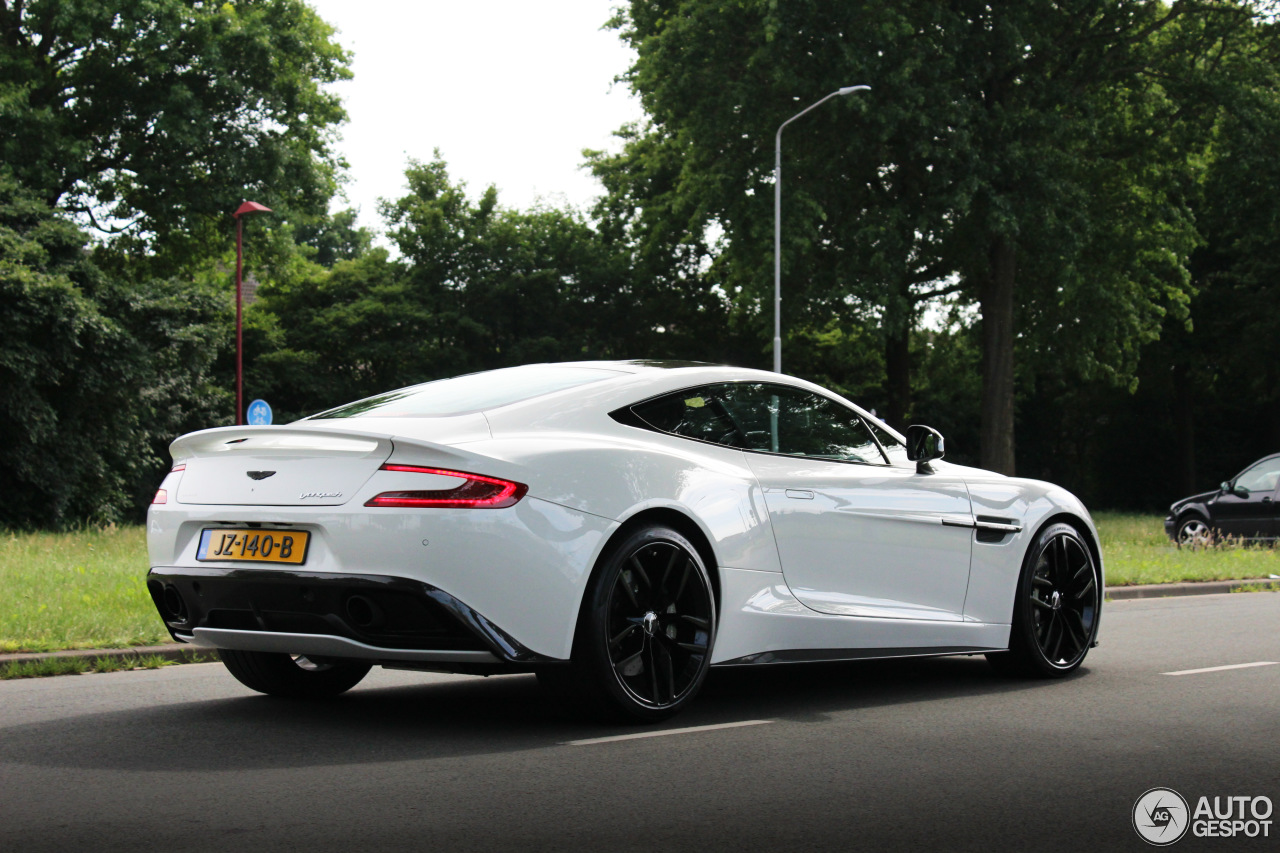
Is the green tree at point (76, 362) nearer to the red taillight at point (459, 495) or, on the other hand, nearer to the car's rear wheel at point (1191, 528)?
the car's rear wheel at point (1191, 528)

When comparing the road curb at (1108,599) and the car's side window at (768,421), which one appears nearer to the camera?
the car's side window at (768,421)

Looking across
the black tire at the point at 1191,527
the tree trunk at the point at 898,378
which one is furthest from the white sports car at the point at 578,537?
the tree trunk at the point at 898,378

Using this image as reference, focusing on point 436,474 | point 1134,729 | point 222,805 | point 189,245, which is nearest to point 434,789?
point 222,805

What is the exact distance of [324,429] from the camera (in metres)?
5.38

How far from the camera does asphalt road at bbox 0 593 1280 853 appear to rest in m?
4.08

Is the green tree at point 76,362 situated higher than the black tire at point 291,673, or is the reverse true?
the green tree at point 76,362

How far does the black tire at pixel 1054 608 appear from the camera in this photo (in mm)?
7320

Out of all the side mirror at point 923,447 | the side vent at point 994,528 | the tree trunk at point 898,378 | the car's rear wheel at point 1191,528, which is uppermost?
the tree trunk at point 898,378

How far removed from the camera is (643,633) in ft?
18.0

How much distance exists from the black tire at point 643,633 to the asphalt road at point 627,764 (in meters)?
0.17

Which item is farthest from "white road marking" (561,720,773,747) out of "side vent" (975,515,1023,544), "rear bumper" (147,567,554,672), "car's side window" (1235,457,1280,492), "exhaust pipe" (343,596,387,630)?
"car's side window" (1235,457,1280,492)

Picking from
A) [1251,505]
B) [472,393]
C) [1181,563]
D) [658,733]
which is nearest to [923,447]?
[658,733]

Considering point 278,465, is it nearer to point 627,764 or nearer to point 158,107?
point 627,764

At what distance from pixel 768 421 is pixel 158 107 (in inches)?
1058
